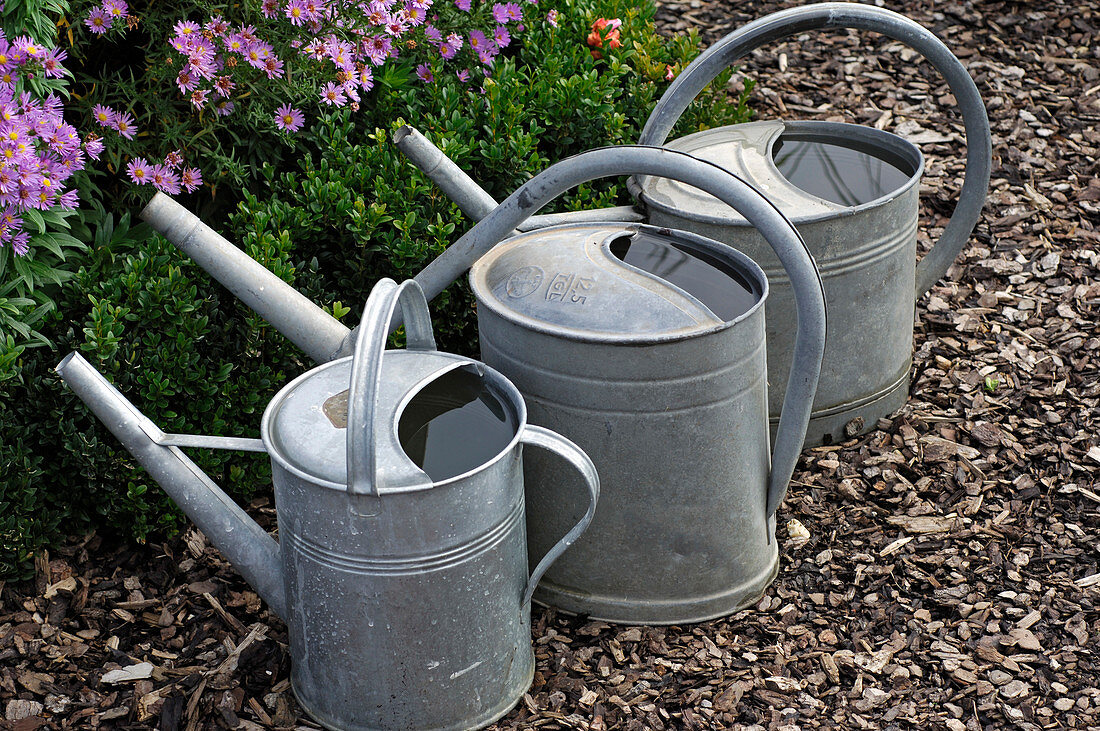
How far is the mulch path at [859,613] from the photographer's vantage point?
2326 millimetres

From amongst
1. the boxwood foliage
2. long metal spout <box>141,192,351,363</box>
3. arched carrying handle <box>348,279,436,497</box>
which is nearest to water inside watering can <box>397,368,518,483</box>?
arched carrying handle <box>348,279,436,497</box>

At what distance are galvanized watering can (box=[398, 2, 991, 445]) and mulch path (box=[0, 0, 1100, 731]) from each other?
220mm

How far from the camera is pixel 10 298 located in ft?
8.18

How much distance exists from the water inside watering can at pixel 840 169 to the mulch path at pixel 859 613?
0.69 metres

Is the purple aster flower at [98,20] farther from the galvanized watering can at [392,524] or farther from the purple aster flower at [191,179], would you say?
the galvanized watering can at [392,524]

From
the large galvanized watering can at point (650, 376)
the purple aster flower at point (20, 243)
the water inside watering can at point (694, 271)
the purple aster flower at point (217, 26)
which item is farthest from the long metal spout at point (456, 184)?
the purple aster flower at point (20, 243)

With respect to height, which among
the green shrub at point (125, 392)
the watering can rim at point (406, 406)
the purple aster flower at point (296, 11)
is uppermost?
the purple aster flower at point (296, 11)

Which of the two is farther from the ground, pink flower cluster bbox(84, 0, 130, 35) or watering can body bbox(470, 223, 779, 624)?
pink flower cluster bbox(84, 0, 130, 35)

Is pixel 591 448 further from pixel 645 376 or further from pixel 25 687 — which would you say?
pixel 25 687

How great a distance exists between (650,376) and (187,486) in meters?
0.92

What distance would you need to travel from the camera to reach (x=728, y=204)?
2.17 meters

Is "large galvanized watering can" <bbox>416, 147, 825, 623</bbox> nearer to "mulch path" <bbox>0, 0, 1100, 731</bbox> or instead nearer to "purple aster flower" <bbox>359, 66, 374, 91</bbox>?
"mulch path" <bbox>0, 0, 1100, 731</bbox>

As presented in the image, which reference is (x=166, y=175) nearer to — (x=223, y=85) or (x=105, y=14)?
(x=223, y=85)

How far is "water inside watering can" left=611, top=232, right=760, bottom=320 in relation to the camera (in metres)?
2.33
